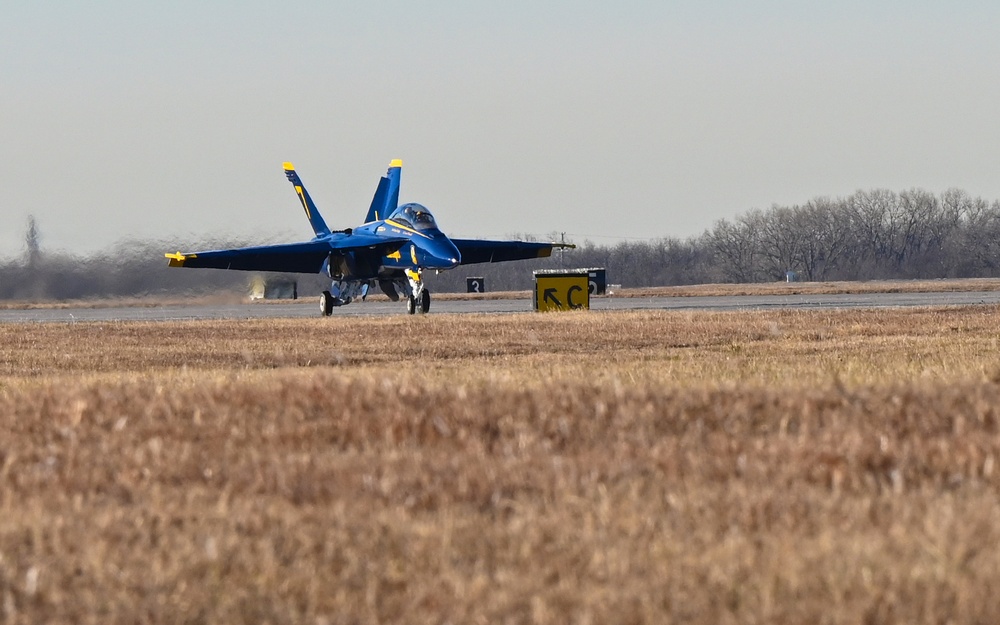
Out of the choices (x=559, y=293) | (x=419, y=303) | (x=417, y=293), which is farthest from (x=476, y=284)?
(x=417, y=293)

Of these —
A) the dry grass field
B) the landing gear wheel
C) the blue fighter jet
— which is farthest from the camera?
the landing gear wheel

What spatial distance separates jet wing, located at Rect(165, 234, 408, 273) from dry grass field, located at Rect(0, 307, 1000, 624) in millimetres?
31782

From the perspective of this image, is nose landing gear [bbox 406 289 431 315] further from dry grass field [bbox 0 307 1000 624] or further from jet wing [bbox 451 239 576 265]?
dry grass field [bbox 0 307 1000 624]

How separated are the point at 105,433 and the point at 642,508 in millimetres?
3463

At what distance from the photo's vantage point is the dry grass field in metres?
4.61

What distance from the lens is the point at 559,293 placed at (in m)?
41.3

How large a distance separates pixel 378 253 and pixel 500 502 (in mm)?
36081

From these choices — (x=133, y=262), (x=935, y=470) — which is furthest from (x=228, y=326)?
(x=935, y=470)

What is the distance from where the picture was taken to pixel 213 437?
754cm

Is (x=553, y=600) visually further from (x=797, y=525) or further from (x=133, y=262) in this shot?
(x=133, y=262)

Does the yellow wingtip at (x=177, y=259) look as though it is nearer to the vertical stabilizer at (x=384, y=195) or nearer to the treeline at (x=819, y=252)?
the vertical stabilizer at (x=384, y=195)

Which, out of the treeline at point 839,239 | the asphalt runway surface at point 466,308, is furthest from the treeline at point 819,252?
the asphalt runway surface at point 466,308

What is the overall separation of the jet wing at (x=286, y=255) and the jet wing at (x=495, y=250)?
4.48 m

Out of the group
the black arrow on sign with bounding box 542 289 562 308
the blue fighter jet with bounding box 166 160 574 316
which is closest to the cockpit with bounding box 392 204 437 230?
the blue fighter jet with bounding box 166 160 574 316
